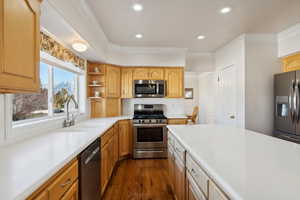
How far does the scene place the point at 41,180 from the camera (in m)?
0.82

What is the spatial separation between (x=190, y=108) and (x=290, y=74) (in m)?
5.09

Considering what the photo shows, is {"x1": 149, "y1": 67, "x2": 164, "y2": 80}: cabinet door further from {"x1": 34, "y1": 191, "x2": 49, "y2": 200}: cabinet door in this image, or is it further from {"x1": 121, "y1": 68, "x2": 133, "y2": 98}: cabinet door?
{"x1": 34, "y1": 191, "x2": 49, "y2": 200}: cabinet door

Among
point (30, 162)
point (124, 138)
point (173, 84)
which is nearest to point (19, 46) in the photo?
point (30, 162)

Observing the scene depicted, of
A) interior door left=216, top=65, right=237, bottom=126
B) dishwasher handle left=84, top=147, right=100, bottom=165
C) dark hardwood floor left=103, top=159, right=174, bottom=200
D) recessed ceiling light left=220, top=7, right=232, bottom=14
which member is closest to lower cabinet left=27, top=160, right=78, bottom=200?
dishwasher handle left=84, top=147, right=100, bottom=165

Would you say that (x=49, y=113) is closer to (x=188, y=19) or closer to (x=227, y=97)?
(x=188, y=19)

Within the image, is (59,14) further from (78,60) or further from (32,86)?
(78,60)

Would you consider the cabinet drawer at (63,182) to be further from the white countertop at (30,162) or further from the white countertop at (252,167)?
the white countertop at (252,167)

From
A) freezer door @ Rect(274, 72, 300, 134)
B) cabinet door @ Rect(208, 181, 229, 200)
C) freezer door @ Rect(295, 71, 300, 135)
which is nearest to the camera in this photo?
cabinet door @ Rect(208, 181, 229, 200)

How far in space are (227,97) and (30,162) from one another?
12.9 ft

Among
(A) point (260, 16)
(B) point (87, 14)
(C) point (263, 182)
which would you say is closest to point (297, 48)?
(A) point (260, 16)

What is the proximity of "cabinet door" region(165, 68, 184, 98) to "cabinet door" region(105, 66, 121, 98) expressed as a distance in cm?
121

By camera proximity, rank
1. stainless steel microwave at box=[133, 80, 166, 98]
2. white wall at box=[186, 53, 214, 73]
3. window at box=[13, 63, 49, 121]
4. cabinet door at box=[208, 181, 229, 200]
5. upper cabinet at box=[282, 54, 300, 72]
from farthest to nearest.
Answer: white wall at box=[186, 53, 214, 73] < stainless steel microwave at box=[133, 80, 166, 98] < upper cabinet at box=[282, 54, 300, 72] < window at box=[13, 63, 49, 121] < cabinet door at box=[208, 181, 229, 200]

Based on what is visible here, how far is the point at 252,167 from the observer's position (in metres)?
0.90

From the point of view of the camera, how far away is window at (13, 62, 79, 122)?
67.3 inches
